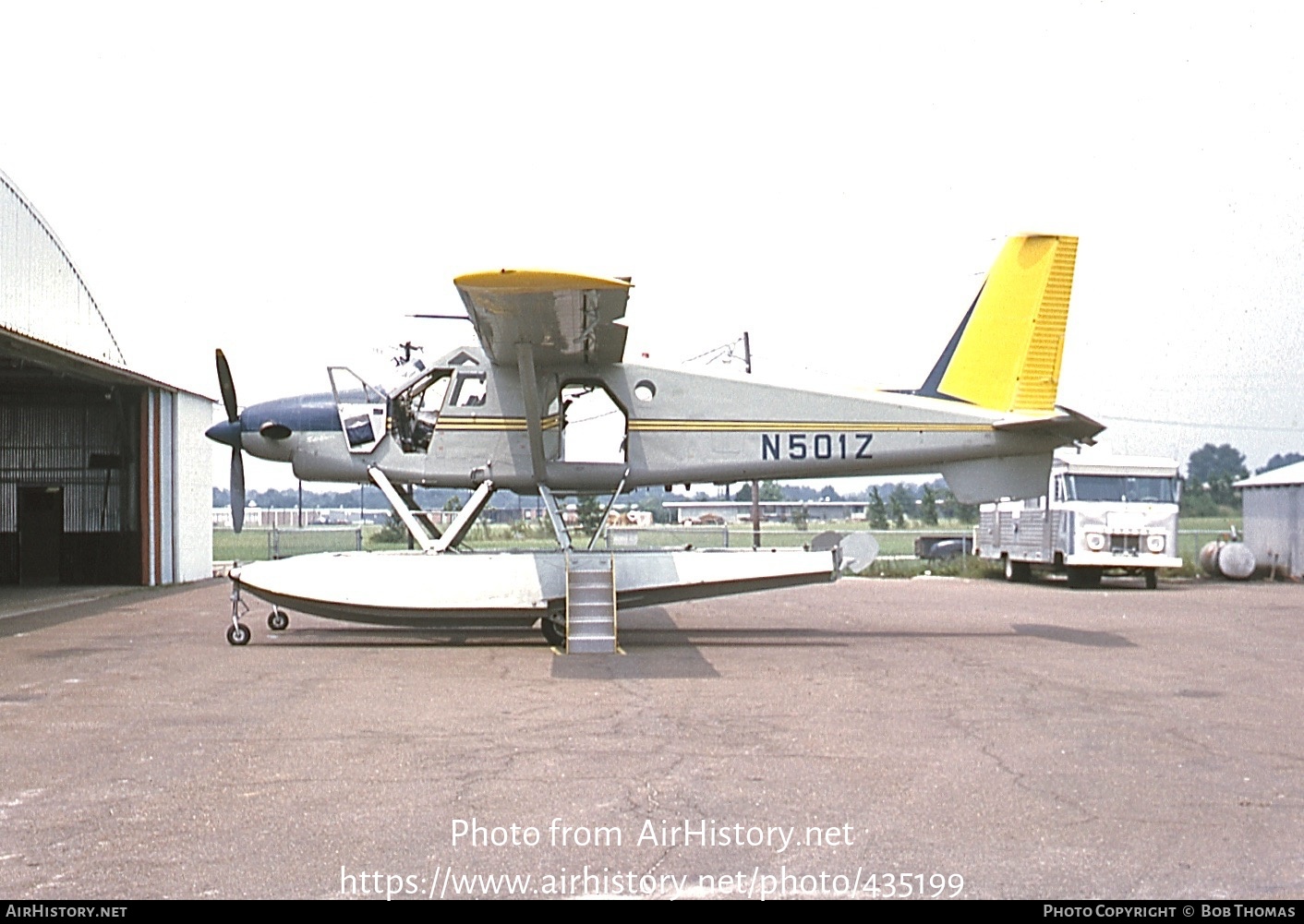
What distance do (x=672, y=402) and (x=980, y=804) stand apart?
8205 mm

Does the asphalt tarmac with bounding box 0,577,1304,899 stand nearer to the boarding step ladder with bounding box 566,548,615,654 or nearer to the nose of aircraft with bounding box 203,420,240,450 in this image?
the boarding step ladder with bounding box 566,548,615,654

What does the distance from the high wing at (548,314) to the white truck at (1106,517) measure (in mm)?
13271

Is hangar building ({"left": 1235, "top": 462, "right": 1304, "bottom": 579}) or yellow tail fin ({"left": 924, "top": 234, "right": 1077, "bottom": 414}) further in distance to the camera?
hangar building ({"left": 1235, "top": 462, "right": 1304, "bottom": 579})

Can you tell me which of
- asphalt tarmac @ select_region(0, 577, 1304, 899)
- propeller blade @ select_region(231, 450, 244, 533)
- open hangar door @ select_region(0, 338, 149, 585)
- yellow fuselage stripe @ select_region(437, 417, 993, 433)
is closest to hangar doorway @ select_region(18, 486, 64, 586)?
open hangar door @ select_region(0, 338, 149, 585)

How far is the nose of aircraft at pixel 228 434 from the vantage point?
14180 mm

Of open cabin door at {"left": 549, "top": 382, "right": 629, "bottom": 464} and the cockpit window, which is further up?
the cockpit window

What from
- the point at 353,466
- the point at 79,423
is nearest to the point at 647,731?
the point at 353,466

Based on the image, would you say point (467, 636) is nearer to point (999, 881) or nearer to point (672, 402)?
point (672, 402)

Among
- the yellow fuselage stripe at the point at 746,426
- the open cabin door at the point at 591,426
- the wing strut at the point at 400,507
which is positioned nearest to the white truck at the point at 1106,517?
the yellow fuselage stripe at the point at 746,426

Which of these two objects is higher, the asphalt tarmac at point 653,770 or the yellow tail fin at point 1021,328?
the yellow tail fin at point 1021,328

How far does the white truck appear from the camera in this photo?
2380 centimetres

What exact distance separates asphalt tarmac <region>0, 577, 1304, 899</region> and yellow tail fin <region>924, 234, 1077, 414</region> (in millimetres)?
2802

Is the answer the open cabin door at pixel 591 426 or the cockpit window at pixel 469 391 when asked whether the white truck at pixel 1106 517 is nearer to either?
the open cabin door at pixel 591 426

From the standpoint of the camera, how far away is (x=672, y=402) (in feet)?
44.6
